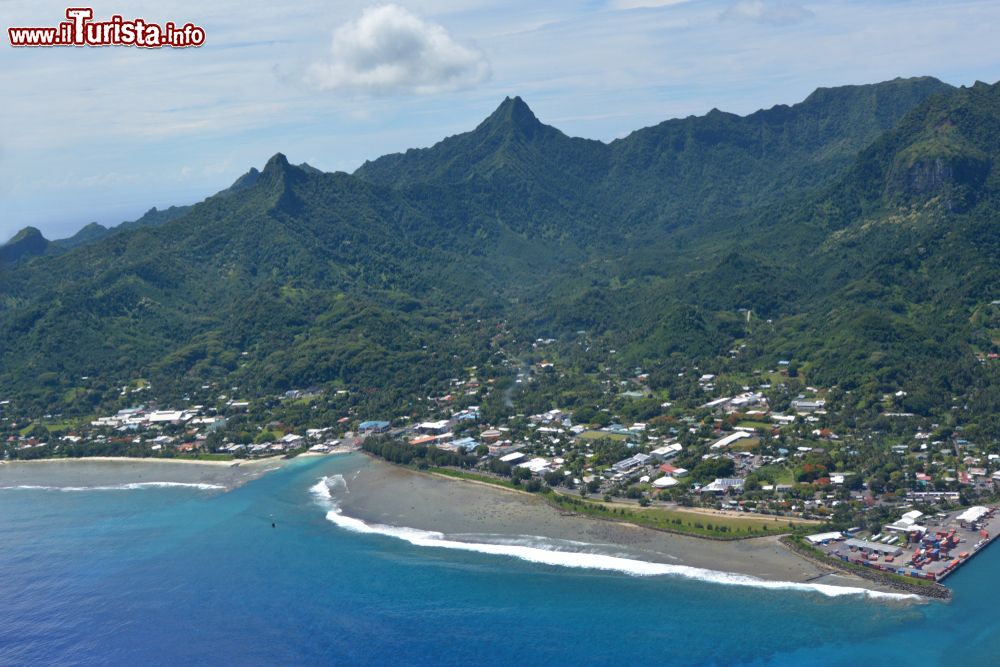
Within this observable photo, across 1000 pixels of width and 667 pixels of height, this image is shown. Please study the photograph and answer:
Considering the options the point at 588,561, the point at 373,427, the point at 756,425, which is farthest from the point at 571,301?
the point at 588,561

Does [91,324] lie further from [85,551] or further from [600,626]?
[600,626]

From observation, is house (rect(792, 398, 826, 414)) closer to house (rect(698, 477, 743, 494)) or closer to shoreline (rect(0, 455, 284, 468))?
house (rect(698, 477, 743, 494))

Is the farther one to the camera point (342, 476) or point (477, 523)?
point (342, 476)

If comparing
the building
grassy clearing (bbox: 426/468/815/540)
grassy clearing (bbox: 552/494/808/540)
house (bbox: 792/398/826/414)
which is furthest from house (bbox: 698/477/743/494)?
house (bbox: 792/398/826/414)

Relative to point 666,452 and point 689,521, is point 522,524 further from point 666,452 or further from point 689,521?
point 666,452

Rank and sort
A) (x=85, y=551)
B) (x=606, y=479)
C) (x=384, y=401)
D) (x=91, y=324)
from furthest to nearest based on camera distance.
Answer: (x=91, y=324), (x=384, y=401), (x=606, y=479), (x=85, y=551)

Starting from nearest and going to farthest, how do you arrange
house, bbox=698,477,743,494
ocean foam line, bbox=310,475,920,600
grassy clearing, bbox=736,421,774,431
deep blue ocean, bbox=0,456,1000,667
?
1. deep blue ocean, bbox=0,456,1000,667
2. ocean foam line, bbox=310,475,920,600
3. house, bbox=698,477,743,494
4. grassy clearing, bbox=736,421,774,431

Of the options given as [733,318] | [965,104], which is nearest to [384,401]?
[733,318]
